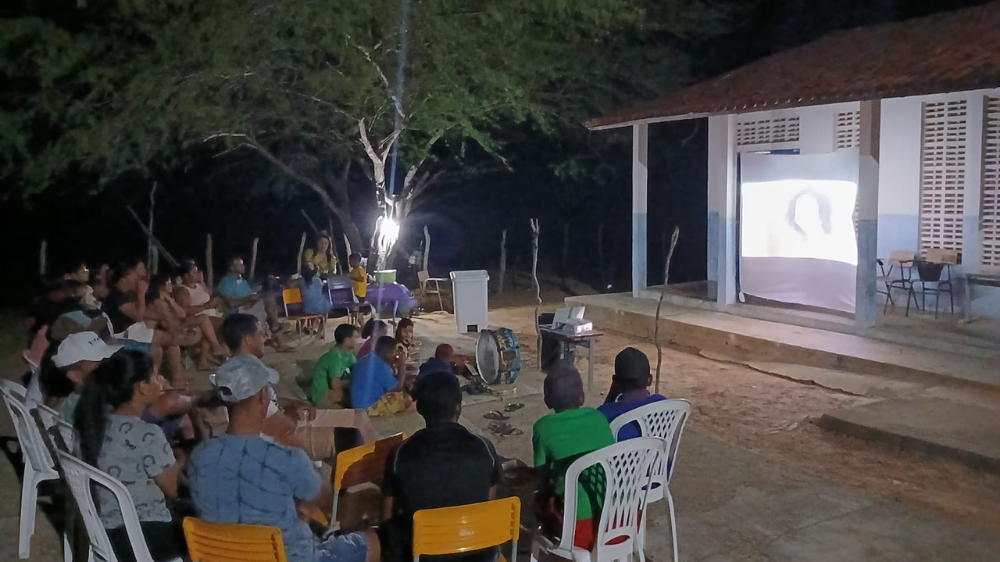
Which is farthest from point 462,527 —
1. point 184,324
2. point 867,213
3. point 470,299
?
point 470,299

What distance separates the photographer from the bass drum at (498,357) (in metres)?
7.66

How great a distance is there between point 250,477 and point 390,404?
3771 mm

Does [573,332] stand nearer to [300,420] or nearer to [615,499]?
[300,420]

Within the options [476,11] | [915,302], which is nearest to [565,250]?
[476,11]

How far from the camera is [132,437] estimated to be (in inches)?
147

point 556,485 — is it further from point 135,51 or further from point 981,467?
point 135,51

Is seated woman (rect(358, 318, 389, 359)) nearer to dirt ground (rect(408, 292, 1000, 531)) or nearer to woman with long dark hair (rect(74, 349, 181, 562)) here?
dirt ground (rect(408, 292, 1000, 531))

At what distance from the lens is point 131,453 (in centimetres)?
372

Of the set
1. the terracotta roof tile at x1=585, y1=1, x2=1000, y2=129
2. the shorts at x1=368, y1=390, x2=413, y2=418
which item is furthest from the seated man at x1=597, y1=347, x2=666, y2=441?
the terracotta roof tile at x1=585, y1=1, x2=1000, y2=129

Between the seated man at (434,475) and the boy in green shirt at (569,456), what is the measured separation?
16.6 inches

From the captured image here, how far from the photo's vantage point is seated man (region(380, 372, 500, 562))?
3.33 meters

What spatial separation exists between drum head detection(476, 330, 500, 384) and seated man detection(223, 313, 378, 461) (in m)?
2.33

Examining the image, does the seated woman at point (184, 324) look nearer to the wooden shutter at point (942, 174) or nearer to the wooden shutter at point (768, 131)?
the wooden shutter at point (768, 131)

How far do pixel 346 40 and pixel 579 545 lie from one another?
9.73 m
